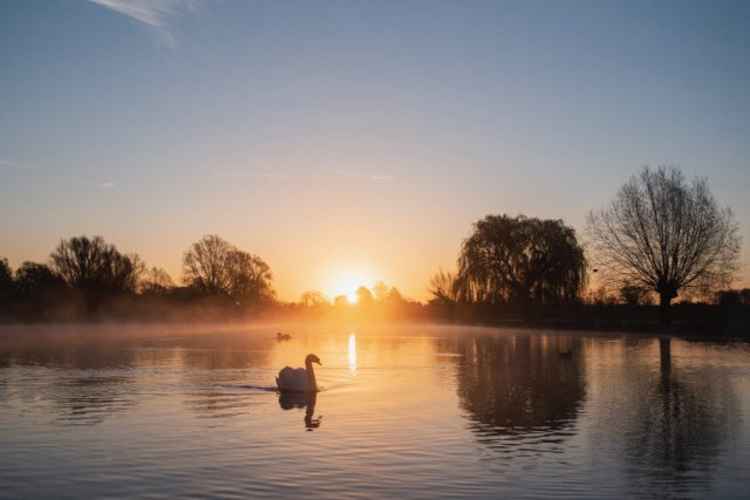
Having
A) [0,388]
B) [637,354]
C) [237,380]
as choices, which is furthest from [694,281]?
[0,388]

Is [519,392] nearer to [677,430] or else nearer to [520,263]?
[677,430]

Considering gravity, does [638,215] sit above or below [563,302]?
above

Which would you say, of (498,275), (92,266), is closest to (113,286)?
(92,266)

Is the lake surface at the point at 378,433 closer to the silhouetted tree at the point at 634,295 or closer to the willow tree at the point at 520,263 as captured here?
the silhouetted tree at the point at 634,295

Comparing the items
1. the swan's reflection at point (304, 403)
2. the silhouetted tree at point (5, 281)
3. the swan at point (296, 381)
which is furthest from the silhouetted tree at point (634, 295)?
the silhouetted tree at point (5, 281)

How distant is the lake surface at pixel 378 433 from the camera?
9.91m

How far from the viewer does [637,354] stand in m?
34.6

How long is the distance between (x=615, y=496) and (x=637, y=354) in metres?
26.8

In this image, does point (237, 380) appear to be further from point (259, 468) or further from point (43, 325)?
point (43, 325)

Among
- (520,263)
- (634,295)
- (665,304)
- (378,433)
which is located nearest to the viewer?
(378,433)

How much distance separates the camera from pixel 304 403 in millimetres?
17938

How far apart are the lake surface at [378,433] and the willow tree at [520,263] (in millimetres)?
46595

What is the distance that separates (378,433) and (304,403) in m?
4.54

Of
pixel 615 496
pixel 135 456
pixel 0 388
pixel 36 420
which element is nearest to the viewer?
pixel 615 496
